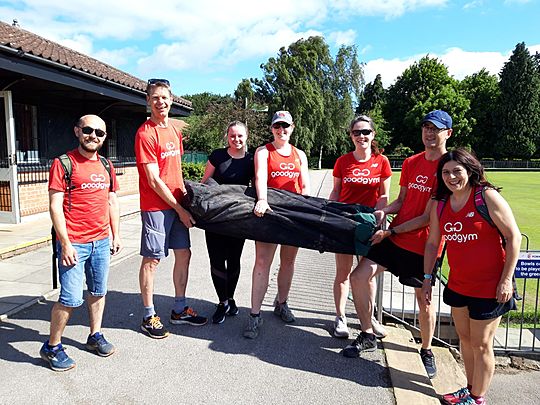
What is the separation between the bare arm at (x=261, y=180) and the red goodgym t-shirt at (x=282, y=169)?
0.09 metres

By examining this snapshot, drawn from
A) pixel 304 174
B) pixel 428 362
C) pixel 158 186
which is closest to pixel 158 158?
pixel 158 186

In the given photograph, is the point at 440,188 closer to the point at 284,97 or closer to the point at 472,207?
the point at 472,207

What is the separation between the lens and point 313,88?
3994 centimetres

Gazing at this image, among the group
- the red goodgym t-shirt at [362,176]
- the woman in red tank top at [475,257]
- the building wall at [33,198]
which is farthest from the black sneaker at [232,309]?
the building wall at [33,198]

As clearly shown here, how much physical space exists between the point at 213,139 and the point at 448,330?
27.4 meters

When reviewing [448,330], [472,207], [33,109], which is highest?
[33,109]

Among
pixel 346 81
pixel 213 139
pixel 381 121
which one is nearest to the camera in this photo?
pixel 213 139

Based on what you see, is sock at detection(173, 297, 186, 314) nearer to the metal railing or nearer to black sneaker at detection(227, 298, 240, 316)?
black sneaker at detection(227, 298, 240, 316)

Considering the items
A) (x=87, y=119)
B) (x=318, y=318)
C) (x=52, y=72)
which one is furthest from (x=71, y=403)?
(x=52, y=72)

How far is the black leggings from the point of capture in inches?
161

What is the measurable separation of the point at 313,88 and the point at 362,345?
38492 millimetres

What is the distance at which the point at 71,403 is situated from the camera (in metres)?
2.76

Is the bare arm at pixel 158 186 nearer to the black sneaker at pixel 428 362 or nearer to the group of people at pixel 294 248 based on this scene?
the group of people at pixel 294 248

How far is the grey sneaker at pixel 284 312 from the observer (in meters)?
4.20
